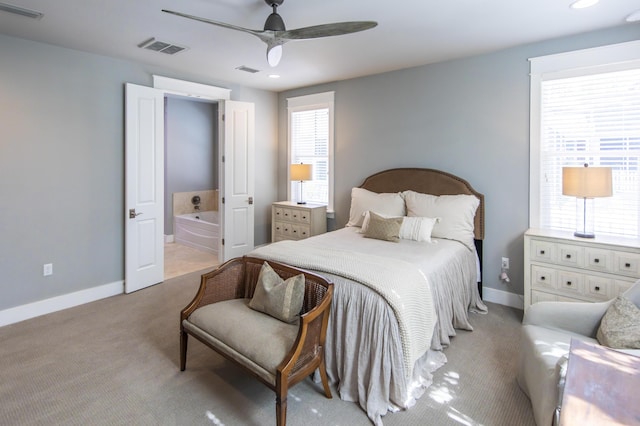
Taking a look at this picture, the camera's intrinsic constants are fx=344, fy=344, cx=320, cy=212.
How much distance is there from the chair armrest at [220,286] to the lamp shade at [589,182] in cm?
282

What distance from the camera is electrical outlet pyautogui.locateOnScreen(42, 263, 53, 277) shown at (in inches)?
137

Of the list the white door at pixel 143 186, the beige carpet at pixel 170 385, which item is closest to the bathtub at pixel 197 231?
the white door at pixel 143 186

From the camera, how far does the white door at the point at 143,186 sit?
3.93 m

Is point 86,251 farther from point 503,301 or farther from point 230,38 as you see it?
point 503,301

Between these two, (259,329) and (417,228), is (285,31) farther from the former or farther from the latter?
(417,228)

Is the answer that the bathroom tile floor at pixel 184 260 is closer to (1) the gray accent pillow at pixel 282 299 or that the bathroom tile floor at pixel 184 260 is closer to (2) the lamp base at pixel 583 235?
Result: (1) the gray accent pillow at pixel 282 299

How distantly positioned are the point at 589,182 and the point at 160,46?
4.11 meters

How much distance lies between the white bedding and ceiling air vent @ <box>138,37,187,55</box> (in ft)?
7.48

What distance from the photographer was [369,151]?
4.59m

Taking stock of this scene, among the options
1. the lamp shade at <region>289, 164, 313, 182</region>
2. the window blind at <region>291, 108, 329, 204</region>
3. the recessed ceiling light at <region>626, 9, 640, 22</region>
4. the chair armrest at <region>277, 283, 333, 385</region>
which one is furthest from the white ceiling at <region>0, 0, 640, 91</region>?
the chair armrest at <region>277, 283, 333, 385</region>

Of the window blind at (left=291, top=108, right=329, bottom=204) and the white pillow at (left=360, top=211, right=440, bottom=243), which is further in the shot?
the window blind at (left=291, top=108, right=329, bottom=204)

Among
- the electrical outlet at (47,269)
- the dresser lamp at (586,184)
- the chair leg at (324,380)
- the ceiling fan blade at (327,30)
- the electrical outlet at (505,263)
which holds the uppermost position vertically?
the ceiling fan blade at (327,30)

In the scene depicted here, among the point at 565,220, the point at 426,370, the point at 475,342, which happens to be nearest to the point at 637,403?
the point at 426,370

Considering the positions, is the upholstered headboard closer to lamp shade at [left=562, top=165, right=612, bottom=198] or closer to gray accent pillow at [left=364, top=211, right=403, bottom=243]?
gray accent pillow at [left=364, top=211, right=403, bottom=243]
